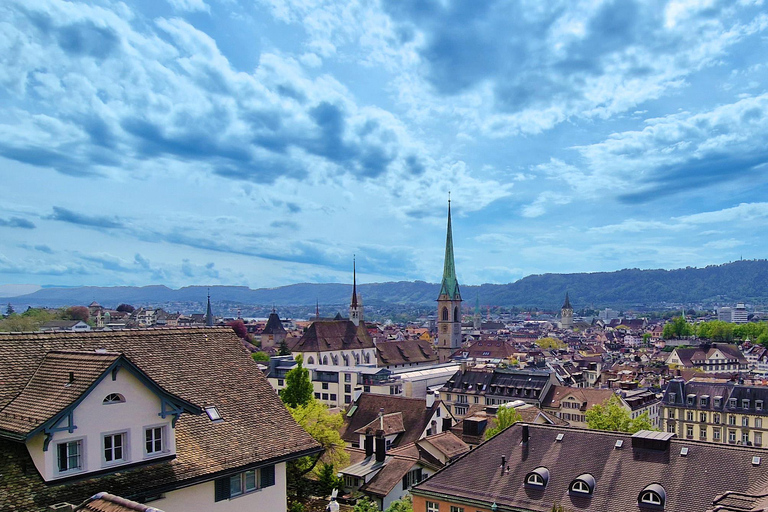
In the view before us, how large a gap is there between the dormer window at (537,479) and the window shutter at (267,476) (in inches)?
585

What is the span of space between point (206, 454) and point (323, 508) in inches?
902

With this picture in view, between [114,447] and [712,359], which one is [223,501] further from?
[712,359]

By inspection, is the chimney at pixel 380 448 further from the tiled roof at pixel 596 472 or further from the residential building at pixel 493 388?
→ the residential building at pixel 493 388

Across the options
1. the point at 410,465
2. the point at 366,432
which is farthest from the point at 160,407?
the point at 366,432

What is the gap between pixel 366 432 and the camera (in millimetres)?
46938

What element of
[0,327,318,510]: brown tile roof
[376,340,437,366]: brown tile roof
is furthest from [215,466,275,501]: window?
[376,340,437,366]: brown tile roof

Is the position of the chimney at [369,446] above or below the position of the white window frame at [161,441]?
below

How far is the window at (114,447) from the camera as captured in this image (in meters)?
12.9

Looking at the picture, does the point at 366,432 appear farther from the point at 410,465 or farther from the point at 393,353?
the point at 393,353

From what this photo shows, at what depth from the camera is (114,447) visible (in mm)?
13000

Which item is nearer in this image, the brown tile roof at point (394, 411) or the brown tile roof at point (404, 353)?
the brown tile roof at point (394, 411)

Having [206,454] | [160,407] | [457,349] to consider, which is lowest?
[457,349]

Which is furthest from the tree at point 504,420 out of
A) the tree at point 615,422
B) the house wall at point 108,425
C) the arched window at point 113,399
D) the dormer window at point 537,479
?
the arched window at point 113,399

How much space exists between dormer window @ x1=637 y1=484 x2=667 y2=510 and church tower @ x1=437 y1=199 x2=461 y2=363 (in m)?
121
